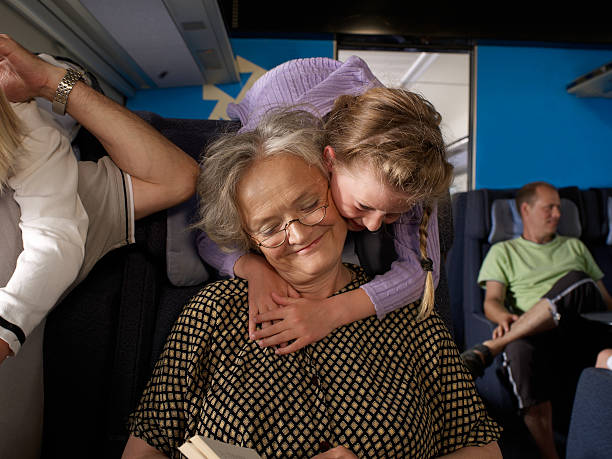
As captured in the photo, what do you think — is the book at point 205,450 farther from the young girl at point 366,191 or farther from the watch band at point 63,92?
the watch band at point 63,92

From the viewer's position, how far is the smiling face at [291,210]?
938 millimetres

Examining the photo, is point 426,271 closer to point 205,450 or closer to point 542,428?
point 205,450

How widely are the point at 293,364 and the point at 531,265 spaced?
6.65 ft

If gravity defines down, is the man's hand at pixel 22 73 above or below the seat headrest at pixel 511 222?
above

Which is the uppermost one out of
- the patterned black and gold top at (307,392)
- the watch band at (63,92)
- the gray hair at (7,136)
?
the watch band at (63,92)

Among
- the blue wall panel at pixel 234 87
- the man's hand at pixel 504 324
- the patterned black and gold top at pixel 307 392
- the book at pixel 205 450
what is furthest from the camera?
the blue wall panel at pixel 234 87

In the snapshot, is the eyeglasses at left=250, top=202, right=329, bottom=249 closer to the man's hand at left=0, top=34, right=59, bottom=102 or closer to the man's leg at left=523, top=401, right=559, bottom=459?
the man's hand at left=0, top=34, right=59, bottom=102

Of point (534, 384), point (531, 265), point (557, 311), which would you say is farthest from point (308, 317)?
point (531, 265)

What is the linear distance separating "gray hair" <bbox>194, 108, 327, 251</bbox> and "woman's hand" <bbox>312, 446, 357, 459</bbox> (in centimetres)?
53

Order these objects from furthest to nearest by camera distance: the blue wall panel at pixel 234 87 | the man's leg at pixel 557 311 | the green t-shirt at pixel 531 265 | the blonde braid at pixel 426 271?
the blue wall panel at pixel 234 87, the green t-shirt at pixel 531 265, the man's leg at pixel 557 311, the blonde braid at pixel 426 271

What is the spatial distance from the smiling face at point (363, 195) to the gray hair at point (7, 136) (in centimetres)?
66

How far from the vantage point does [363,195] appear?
93 centimetres

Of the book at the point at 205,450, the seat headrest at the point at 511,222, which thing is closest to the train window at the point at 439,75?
the seat headrest at the point at 511,222

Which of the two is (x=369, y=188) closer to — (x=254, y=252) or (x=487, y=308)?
(x=254, y=252)
